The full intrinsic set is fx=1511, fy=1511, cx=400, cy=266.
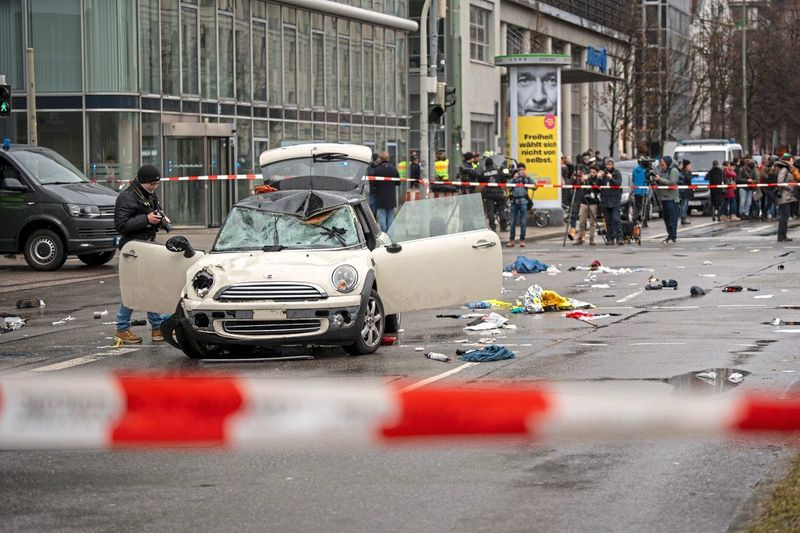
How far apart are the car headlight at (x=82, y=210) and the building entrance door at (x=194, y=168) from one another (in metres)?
11.4

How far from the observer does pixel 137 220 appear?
1428 cm

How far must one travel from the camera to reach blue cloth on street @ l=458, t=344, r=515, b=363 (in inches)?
487

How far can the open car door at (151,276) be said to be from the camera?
13.6 m

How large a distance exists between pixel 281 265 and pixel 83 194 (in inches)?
479

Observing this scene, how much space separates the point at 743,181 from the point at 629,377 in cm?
3395

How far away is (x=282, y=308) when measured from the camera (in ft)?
40.6

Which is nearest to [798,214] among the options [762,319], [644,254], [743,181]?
[743,181]

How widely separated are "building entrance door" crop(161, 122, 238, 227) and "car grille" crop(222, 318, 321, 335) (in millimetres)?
23136

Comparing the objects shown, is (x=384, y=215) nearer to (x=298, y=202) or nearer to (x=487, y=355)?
(x=298, y=202)

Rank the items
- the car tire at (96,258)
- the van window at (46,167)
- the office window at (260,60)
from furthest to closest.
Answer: the office window at (260,60)
the car tire at (96,258)
the van window at (46,167)

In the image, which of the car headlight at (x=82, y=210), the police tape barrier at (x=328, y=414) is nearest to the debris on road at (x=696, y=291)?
the car headlight at (x=82, y=210)

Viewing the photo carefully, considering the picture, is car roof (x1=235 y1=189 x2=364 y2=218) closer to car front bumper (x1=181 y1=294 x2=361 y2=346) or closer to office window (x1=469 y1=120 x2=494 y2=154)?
car front bumper (x1=181 y1=294 x2=361 y2=346)

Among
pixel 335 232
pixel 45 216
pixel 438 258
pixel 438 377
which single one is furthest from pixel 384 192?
pixel 438 377

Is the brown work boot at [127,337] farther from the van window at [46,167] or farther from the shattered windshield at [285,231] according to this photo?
the van window at [46,167]
